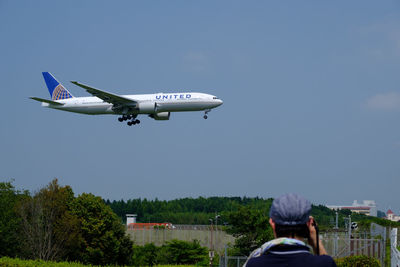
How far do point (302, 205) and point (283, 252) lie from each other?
342 mm

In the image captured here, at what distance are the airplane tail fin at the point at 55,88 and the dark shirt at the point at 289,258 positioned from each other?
62949 millimetres

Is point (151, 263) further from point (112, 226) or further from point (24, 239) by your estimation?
point (24, 239)

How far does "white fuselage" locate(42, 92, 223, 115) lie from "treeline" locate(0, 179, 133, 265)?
12.8 metres

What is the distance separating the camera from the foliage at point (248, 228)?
55.9m

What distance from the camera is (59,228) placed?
61750 millimetres

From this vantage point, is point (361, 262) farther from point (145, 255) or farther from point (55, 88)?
point (145, 255)

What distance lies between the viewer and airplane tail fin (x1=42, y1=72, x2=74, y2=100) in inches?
2587

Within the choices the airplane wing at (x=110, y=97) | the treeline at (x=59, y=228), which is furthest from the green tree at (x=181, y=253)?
the airplane wing at (x=110, y=97)

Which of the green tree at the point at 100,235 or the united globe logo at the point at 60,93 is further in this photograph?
the united globe logo at the point at 60,93

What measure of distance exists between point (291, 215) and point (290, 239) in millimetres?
165

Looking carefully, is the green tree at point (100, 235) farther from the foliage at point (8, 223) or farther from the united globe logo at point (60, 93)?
the united globe logo at point (60, 93)

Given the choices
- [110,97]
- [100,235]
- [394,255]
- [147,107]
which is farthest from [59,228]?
[394,255]

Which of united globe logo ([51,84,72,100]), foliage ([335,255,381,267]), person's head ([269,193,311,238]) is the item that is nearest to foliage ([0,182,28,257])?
united globe logo ([51,84,72,100])

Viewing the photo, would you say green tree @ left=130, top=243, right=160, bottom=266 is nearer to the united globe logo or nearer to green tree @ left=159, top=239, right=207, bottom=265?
green tree @ left=159, top=239, right=207, bottom=265
